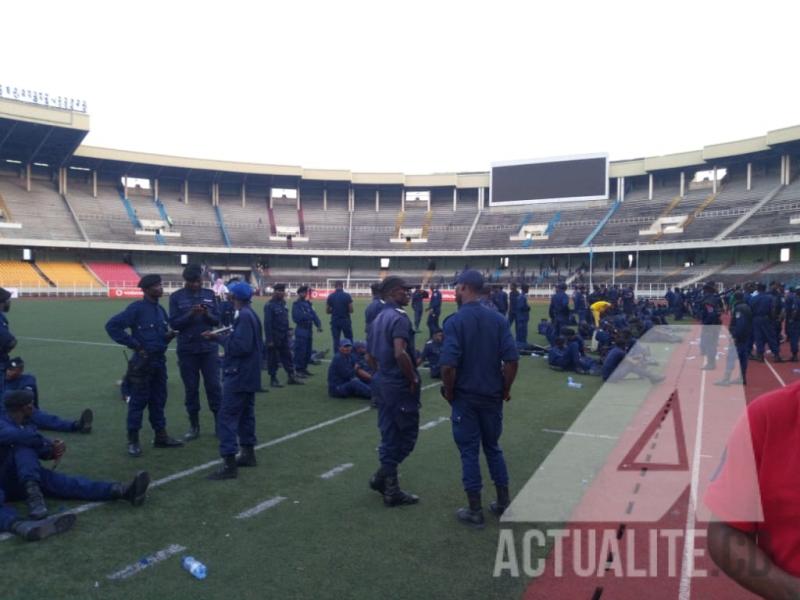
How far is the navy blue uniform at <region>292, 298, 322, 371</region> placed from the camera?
11070 millimetres

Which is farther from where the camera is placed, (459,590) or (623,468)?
A: (623,468)

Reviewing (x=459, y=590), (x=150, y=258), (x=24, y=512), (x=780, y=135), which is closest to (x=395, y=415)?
(x=459, y=590)

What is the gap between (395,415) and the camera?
4.93 metres

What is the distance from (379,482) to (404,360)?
3.73 feet

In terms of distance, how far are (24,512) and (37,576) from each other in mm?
1296

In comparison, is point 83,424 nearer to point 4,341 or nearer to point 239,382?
point 4,341

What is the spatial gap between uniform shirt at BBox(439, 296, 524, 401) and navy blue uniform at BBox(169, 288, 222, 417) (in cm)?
351

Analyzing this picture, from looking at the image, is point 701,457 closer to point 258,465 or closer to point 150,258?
point 258,465

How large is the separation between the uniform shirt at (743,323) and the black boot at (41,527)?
11.0 metres

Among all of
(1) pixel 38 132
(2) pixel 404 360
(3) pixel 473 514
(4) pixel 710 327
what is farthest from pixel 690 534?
(1) pixel 38 132

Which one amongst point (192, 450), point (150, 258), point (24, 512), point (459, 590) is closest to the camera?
point (459, 590)

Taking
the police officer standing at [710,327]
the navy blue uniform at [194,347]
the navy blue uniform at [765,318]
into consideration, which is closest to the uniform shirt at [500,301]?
the police officer standing at [710,327]

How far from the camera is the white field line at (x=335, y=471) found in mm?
5559

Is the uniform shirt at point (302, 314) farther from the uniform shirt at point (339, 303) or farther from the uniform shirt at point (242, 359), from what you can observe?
the uniform shirt at point (242, 359)
